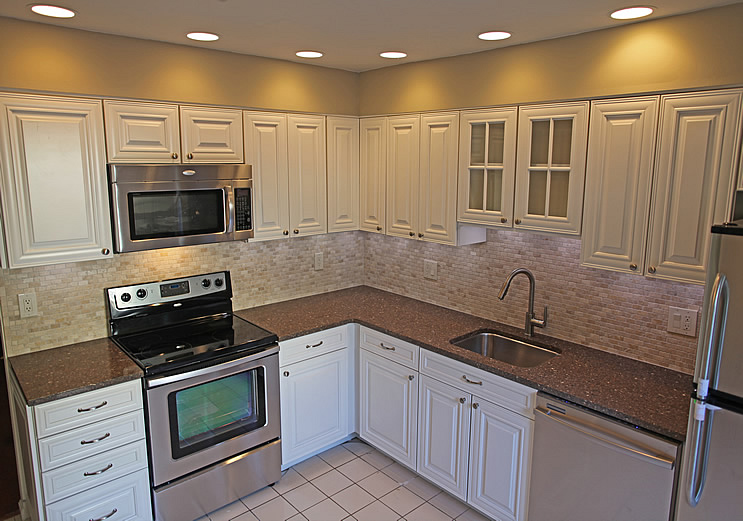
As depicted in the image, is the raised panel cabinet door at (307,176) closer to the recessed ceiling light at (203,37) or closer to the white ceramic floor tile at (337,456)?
the recessed ceiling light at (203,37)

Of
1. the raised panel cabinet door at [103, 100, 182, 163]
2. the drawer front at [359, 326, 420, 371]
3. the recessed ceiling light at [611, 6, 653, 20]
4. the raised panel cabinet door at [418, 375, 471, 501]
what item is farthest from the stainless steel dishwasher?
the raised panel cabinet door at [103, 100, 182, 163]

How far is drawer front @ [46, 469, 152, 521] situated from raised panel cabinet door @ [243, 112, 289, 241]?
1413 mm

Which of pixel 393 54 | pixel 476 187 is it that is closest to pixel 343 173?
pixel 393 54

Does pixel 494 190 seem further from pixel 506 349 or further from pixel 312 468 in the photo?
pixel 312 468

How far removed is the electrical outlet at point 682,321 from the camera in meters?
2.25

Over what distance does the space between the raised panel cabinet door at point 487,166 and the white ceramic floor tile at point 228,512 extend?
1978mm

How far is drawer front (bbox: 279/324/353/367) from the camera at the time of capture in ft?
9.33

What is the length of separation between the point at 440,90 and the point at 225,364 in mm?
1928

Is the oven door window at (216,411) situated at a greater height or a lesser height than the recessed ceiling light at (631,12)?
lesser

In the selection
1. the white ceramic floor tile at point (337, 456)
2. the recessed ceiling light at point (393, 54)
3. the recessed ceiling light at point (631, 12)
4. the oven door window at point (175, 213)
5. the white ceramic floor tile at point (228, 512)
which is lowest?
the white ceramic floor tile at point (228, 512)

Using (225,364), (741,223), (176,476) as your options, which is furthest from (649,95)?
(176,476)

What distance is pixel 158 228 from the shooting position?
256cm

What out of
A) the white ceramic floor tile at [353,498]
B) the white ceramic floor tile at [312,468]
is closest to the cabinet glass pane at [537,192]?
the white ceramic floor tile at [353,498]

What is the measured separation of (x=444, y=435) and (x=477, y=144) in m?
1.58
